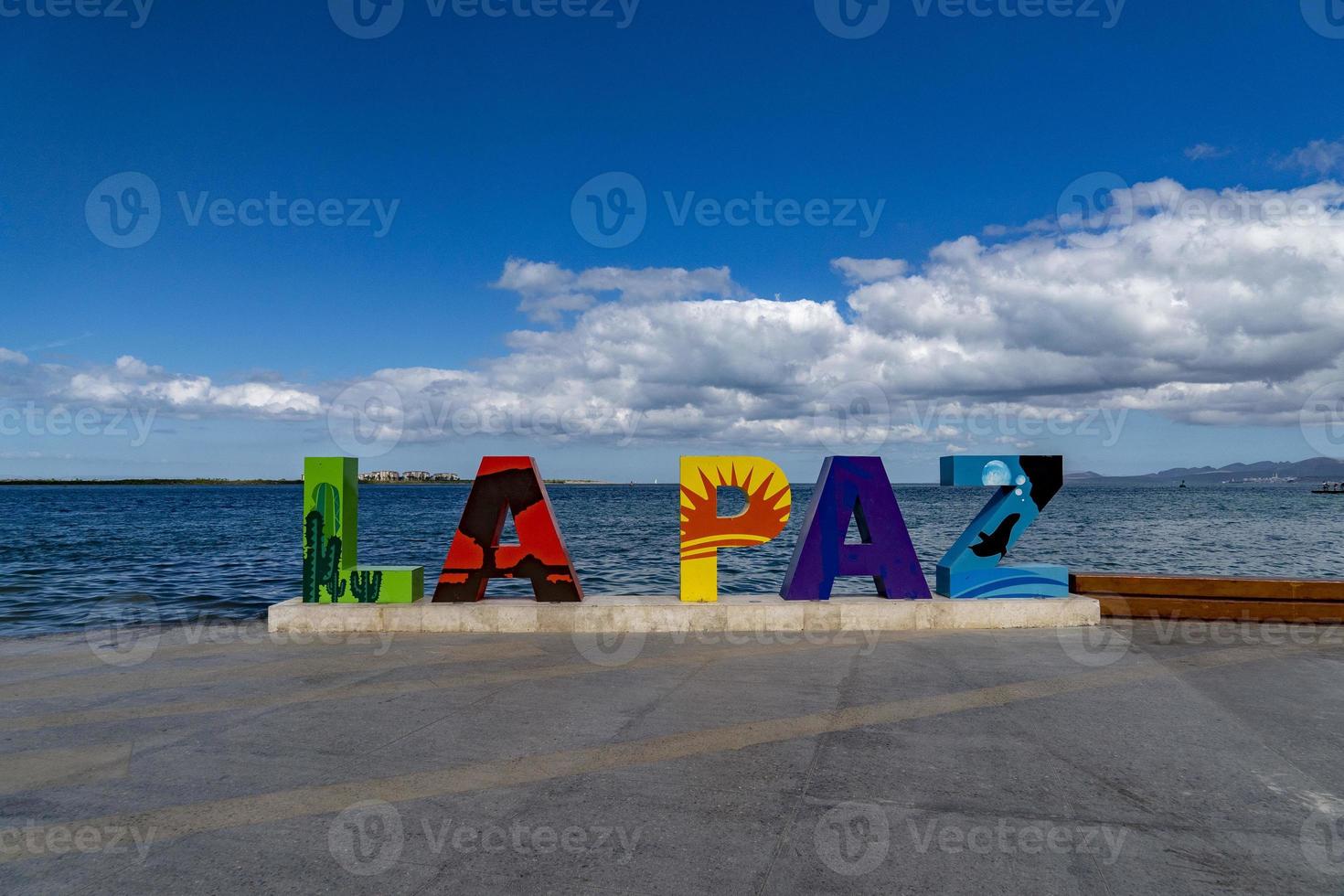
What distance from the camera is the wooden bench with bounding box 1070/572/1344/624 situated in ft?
36.4

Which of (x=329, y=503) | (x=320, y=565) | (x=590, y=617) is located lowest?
(x=590, y=617)

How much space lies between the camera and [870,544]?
11062mm

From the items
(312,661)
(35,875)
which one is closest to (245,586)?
(312,661)

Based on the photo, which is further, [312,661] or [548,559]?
[548,559]

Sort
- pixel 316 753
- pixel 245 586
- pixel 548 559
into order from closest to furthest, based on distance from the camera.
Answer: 1. pixel 316 753
2. pixel 548 559
3. pixel 245 586

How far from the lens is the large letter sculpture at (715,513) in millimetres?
10602

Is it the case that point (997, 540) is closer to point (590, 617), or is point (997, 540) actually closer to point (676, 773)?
point (590, 617)

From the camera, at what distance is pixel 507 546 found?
10789mm

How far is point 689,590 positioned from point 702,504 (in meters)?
1.22

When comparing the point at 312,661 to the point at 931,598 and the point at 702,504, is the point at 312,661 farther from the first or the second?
the point at 931,598

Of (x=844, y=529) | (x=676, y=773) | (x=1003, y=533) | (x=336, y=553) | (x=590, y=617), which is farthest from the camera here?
(x=1003, y=533)

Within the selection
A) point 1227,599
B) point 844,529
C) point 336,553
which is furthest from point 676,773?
point 1227,599

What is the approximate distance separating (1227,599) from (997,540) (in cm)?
338

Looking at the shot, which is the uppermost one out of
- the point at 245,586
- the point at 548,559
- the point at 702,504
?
the point at 702,504
